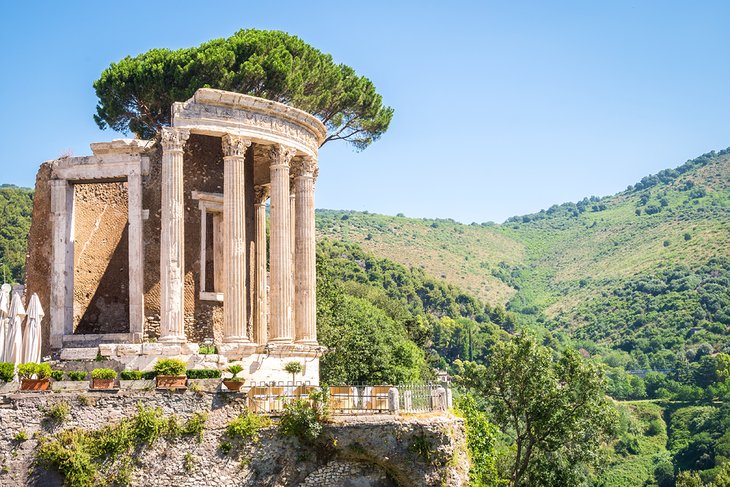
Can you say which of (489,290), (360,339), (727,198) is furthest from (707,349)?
(360,339)

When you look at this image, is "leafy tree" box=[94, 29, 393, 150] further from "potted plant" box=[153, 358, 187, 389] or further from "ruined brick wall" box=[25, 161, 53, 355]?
"potted plant" box=[153, 358, 187, 389]

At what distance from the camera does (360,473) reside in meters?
31.3

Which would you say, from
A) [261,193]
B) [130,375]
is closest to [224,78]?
[261,193]

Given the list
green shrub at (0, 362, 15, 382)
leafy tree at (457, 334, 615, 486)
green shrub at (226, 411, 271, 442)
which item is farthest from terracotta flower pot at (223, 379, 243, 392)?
leafy tree at (457, 334, 615, 486)

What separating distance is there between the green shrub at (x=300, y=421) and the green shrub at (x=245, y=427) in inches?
23.5

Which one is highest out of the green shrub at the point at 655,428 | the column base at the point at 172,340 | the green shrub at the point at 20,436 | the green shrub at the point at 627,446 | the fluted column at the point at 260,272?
the fluted column at the point at 260,272

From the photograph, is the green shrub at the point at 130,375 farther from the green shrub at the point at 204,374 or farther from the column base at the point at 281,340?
the column base at the point at 281,340

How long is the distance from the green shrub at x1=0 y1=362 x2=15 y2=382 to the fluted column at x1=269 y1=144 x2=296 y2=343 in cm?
1077

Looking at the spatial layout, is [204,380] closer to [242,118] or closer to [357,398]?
[357,398]

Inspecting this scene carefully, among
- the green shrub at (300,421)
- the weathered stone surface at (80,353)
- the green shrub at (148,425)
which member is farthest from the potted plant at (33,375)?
the green shrub at (300,421)

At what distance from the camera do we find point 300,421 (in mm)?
30797

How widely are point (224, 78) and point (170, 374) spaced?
17.7 metres

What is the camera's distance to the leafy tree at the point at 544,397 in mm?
43938

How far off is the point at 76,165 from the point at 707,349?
105m
